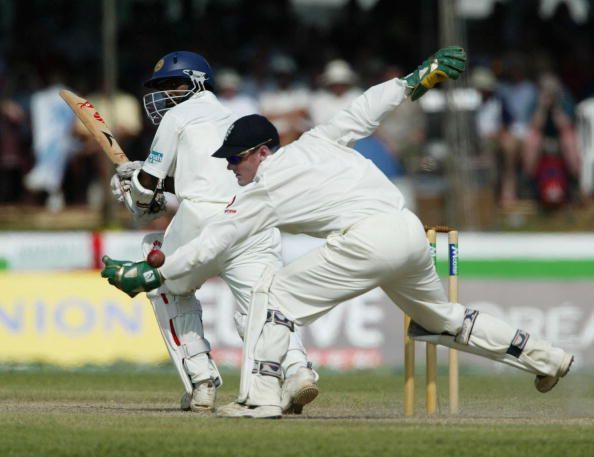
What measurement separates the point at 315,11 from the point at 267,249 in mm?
11424

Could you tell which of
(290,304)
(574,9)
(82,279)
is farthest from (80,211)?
(290,304)

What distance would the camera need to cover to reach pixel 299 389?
26.5ft

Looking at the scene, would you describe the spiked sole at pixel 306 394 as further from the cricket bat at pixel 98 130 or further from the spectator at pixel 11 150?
the spectator at pixel 11 150

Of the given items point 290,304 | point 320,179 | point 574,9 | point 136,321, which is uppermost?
point 574,9

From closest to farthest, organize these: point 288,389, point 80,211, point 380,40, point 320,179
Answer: point 320,179 → point 288,389 → point 80,211 → point 380,40

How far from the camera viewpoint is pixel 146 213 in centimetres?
908

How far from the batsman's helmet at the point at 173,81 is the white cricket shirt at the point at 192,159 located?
302 millimetres

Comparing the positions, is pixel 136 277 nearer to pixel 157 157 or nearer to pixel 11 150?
pixel 157 157

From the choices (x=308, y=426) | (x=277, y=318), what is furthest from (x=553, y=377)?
(x=277, y=318)

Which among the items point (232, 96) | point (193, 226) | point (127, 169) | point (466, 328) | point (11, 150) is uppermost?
point (232, 96)

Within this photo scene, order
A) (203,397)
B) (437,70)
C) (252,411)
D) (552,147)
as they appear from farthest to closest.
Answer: (552,147) → (203,397) → (437,70) → (252,411)

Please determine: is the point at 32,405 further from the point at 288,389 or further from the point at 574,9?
the point at 574,9

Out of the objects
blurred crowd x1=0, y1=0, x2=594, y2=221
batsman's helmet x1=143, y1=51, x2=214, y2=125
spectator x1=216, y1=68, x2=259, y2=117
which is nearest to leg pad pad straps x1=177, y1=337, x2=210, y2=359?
batsman's helmet x1=143, y1=51, x2=214, y2=125

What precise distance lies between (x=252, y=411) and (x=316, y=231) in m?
0.95
